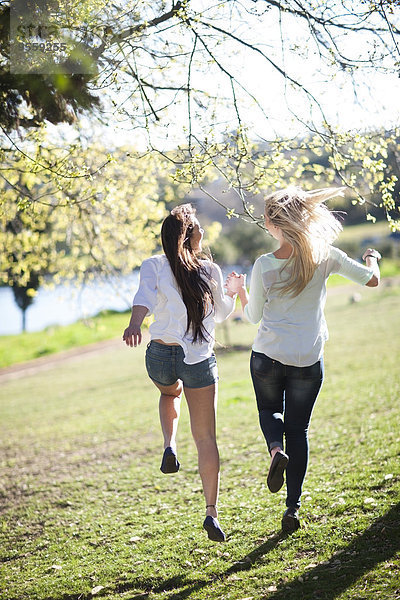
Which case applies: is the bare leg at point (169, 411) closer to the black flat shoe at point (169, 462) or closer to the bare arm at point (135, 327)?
the black flat shoe at point (169, 462)

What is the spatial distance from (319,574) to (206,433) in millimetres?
1045

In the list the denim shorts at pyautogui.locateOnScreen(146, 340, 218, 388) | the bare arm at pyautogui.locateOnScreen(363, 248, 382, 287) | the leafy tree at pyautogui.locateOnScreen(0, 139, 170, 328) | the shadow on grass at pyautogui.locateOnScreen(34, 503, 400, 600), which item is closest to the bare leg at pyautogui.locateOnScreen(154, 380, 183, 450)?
the denim shorts at pyautogui.locateOnScreen(146, 340, 218, 388)

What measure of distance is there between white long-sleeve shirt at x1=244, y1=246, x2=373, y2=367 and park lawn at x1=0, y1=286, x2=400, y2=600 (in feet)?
4.20

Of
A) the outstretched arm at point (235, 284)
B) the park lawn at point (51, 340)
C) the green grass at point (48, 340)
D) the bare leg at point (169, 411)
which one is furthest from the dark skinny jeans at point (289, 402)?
the green grass at point (48, 340)

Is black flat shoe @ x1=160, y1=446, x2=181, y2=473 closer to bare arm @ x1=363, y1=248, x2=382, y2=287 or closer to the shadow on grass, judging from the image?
the shadow on grass

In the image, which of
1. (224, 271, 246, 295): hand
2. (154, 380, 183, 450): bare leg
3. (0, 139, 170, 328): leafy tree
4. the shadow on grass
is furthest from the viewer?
(0, 139, 170, 328): leafy tree

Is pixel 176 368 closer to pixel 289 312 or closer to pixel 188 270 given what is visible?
pixel 188 270

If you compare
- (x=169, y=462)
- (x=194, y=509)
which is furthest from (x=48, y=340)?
(x=169, y=462)

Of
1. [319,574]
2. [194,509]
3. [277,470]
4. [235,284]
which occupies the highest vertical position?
[235,284]

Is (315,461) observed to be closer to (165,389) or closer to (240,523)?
(240,523)

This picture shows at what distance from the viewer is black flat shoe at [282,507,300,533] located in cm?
418

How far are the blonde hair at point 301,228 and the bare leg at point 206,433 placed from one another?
2.71 ft

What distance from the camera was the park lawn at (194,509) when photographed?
3.79 m

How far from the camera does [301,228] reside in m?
3.76
